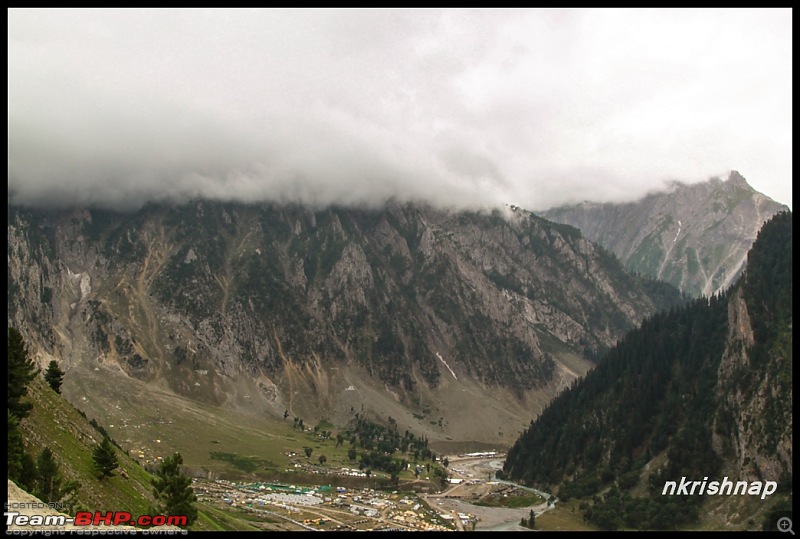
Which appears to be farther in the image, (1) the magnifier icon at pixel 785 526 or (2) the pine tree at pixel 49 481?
(1) the magnifier icon at pixel 785 526

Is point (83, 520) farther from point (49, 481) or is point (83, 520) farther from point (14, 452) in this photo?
point (14, 452)

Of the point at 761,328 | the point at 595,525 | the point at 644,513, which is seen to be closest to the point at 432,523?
the point at 595,525

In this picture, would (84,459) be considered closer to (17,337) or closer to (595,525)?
(17,337)

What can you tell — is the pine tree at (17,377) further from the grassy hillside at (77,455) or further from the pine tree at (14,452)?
the pine tree at (14,452)

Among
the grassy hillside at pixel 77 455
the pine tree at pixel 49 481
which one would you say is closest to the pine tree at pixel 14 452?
the pine tree at pixel 49 481

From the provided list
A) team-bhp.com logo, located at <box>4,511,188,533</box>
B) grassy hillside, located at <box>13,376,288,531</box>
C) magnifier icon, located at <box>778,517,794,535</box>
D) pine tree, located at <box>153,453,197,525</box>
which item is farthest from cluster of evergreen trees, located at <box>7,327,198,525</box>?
magnifier icon, located at <box>778,517,794,535</box>

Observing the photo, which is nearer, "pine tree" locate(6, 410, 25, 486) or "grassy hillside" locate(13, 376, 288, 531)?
"pine tree" locate(6, 410, 25, 486)

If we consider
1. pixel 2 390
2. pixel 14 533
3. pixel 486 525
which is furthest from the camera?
pixel 486 525

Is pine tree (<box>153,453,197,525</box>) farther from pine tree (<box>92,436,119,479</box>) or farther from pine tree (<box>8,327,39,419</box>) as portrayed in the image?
pine tree (<box>8,327,39,419</box>)

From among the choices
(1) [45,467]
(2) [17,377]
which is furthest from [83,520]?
(2) [17,377]
